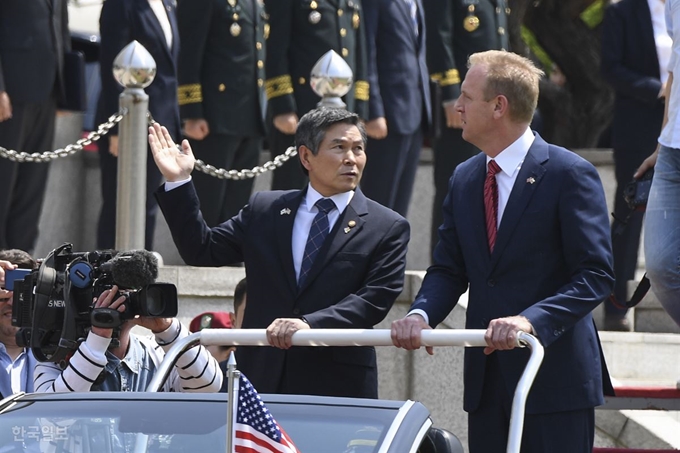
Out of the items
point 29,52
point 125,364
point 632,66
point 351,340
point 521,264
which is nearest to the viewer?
point 351,340

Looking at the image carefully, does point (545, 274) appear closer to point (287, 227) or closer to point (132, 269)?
point (287, 227)

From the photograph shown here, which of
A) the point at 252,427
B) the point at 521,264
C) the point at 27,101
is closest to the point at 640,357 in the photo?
the point at 521,264

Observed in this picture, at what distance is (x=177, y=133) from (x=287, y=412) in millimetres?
5321

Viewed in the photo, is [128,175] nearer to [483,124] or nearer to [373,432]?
[483,124]

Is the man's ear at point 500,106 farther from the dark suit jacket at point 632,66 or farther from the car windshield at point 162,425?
the dark suit jacket at point 632,66

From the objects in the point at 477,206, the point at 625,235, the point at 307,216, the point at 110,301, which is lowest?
the point at 625,235

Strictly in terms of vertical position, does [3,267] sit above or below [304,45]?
below

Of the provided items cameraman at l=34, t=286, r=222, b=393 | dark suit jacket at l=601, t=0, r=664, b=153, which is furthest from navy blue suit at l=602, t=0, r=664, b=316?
cameraman at l=34, t=286, r=222, b=393

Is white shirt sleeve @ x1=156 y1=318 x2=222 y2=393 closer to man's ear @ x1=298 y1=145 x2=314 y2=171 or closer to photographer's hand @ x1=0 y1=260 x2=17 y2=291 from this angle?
photographer's hand @ x1=0 y1=260 x2=17 y2=291

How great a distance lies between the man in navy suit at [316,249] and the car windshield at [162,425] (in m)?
1.40

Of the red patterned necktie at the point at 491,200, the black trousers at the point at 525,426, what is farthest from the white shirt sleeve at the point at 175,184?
the black trousers at the point at 525,426

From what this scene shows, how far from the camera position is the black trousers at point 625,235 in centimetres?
949

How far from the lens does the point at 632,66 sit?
376 inches

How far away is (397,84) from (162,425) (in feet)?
19.8
